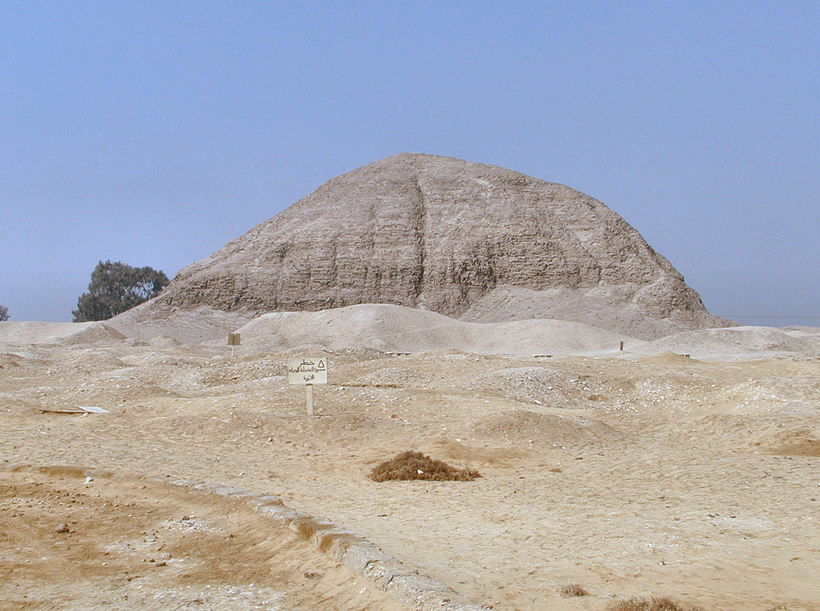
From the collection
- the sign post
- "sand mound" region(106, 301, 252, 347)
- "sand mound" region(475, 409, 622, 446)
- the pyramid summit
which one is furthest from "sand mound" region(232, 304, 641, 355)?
"sand mound" region(475, 409, 622, 446)

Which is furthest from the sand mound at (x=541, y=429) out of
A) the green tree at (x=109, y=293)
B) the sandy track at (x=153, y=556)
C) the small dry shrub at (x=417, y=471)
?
the green tree at (x=109, y=293)

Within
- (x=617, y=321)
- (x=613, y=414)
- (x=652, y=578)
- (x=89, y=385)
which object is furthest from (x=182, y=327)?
(x=652, y=578)

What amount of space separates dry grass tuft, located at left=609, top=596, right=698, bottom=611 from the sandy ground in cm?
11

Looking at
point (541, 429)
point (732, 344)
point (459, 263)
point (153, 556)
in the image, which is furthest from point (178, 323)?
point (153, 556)

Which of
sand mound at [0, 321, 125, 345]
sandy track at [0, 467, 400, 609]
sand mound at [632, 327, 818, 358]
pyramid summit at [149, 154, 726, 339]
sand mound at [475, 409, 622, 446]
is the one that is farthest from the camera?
pyramid summit at [149, 154, 726, 339]

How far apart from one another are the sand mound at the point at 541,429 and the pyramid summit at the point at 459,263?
46.9 metres

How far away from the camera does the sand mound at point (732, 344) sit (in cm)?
3458

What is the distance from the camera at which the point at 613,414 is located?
47.9ft

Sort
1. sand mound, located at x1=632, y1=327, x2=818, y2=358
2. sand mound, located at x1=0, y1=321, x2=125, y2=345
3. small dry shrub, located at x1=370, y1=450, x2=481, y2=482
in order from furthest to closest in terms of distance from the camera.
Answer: sand mound, located at x1=0, y1=321, x2=125, y2=345
sand mound, located at x1=632, y1=327, x2=818, y2=358
small dry shrub, located at x1=370, y1=450, x2=481, y2=482

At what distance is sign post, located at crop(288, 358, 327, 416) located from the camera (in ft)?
38.7

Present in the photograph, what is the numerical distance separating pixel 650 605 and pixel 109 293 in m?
83.5

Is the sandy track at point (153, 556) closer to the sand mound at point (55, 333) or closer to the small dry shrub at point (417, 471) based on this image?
the small dry shrub at point (417, 471)

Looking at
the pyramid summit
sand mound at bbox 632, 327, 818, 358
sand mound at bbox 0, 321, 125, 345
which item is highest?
the pyramid summit

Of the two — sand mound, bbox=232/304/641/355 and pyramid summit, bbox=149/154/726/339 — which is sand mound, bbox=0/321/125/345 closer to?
sand mound, bbox=232/304/641/355
